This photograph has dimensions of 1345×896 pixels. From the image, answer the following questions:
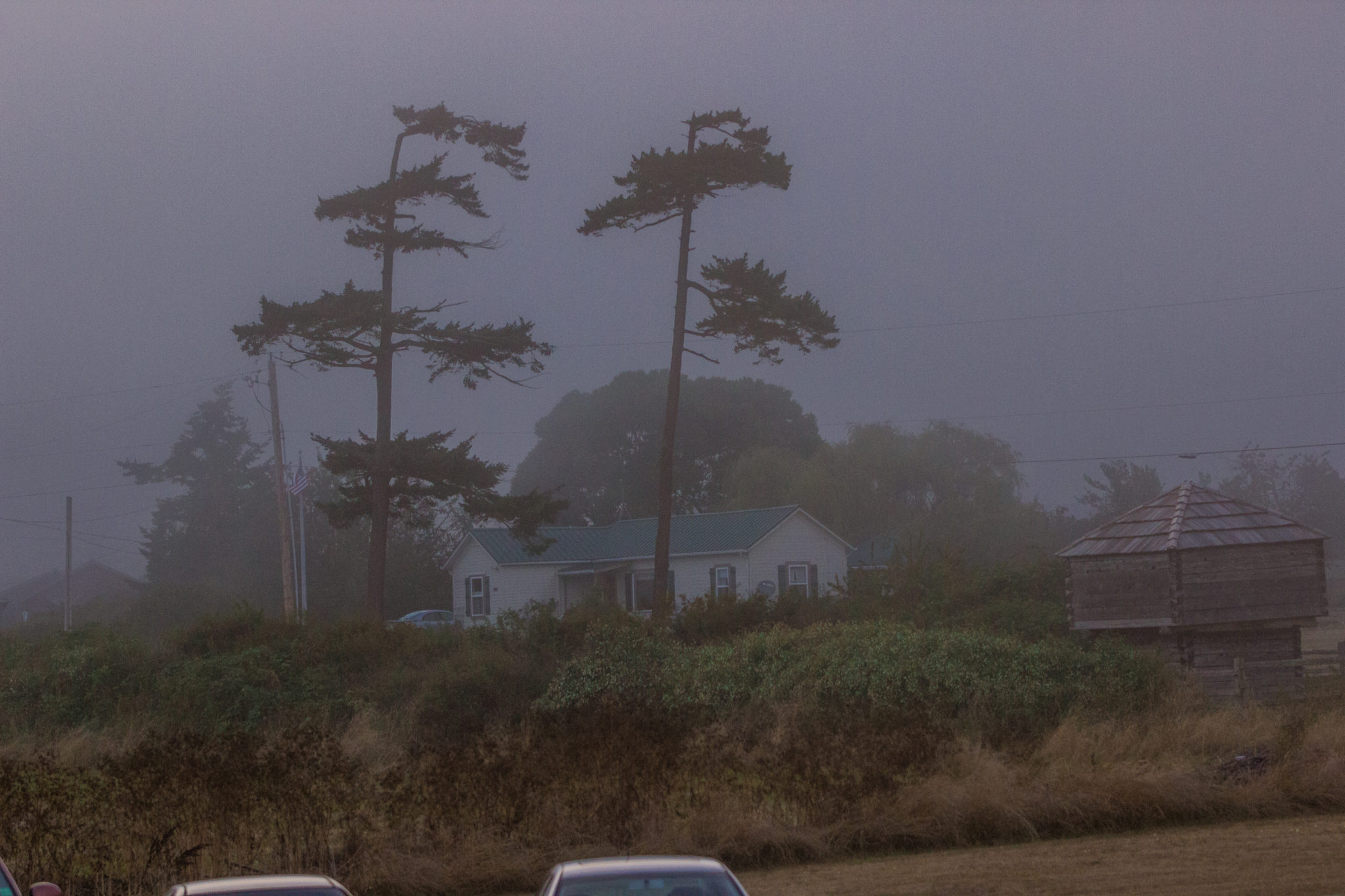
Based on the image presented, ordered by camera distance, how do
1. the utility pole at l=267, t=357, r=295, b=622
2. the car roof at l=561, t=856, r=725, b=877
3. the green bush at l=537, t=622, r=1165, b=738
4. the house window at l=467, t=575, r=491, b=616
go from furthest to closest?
the house window at l=467, t=575, r=491, b=616
the utility pole at l=267, t=357, r=295, b=622
the green bush at l=537, t=622, r=1165, b=738
the car roof at l=561, t=856, r=725, b=877

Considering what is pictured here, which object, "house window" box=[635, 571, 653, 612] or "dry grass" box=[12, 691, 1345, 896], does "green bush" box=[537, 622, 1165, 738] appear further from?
"house window" box=[635, 571, 653, 612]

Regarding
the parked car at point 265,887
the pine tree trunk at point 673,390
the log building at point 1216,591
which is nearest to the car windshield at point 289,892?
the parked car at point 265,887

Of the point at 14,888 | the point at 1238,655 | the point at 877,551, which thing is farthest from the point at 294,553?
the point at 14,888

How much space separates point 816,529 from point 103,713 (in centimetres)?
3111

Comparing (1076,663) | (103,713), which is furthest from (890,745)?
(103,713)

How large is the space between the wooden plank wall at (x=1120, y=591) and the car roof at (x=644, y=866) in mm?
22064

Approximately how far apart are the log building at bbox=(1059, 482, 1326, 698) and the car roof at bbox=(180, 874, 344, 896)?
74.9 feet

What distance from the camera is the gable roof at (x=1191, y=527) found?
86.0 ft

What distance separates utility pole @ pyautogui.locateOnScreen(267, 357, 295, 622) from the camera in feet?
147

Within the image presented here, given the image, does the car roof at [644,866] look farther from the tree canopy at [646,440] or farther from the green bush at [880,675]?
the tree canopy at [646,440]

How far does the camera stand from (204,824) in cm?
1239

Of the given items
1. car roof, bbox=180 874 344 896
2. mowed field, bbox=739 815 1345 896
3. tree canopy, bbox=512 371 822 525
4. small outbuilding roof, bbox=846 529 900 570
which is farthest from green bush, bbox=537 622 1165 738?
tree canopy, bbox=512 371 822 525

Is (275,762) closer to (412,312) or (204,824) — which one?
(204,824)

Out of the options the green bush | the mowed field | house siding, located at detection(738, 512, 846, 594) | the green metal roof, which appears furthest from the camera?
the green metal roof
